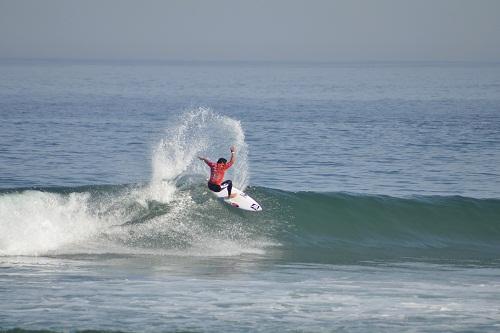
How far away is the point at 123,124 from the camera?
5294cm

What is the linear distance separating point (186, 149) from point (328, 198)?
5.15 metres

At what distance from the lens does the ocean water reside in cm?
1534

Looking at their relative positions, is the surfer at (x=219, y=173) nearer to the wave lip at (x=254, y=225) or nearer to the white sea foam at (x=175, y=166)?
the white sea foam at (x=175, y=166)

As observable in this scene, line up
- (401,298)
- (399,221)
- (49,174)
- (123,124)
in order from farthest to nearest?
(123,124) < (49,174) < (399,221) < (401,298)

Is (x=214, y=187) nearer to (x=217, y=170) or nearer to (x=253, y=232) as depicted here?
(x=217, y=170)

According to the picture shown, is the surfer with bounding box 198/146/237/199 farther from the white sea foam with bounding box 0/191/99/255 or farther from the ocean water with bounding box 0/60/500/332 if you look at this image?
the white sea foam with bounding box 0/191/99/255

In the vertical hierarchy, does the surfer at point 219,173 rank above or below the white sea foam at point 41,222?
above

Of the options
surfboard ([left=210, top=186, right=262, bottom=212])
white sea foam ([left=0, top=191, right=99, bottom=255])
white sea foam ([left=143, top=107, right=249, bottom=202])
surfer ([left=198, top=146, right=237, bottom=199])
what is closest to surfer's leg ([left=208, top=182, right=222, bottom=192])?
surfer ([left=198, top=146, right=237, bottom=199])

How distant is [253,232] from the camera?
23.7 meters

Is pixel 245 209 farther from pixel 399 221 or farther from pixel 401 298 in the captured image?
pixel 401 298

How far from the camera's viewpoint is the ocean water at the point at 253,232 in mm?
15344

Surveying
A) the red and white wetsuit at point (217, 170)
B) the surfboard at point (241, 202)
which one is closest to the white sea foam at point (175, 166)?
the red and white wetsuit at point (217, 170)

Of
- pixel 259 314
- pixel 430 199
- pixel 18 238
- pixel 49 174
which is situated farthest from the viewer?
pixel 49 174

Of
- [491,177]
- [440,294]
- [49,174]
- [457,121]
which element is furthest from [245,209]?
[457,121]
